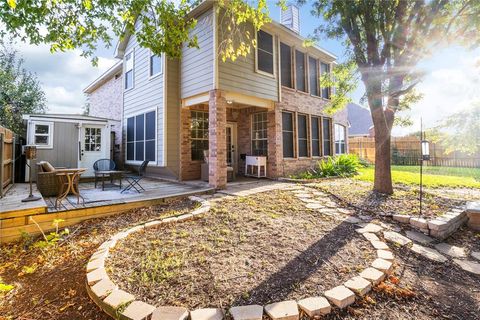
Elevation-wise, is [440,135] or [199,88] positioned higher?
[199,88]

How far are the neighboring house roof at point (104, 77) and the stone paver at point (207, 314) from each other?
1234cm

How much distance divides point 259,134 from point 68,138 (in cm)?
713

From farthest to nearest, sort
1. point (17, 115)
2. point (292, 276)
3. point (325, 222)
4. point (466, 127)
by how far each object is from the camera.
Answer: point (466, 127) < point (17, 115) < point (325, 222) < point (292, 276)

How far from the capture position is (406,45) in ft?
18.4

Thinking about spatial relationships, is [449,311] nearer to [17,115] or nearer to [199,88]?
[199,88]

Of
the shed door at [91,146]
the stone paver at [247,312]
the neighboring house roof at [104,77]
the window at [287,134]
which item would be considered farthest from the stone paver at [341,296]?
the neighboring house roof at [104,77]

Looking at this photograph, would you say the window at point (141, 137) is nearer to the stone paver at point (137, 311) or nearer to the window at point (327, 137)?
the stone paver at point (137, 311)

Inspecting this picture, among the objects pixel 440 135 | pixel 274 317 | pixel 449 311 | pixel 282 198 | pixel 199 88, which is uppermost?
pixel 199 88

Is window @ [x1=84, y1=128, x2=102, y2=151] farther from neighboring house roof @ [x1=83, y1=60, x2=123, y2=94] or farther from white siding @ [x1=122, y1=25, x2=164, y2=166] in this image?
neighboring house roof @ [x1=83, y1=60, x2=123, y2=94]

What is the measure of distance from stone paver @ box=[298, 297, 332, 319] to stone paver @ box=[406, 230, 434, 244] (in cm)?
262

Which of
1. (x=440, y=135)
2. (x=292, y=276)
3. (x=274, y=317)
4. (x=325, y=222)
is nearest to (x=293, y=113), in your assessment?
(x=325, y=222)

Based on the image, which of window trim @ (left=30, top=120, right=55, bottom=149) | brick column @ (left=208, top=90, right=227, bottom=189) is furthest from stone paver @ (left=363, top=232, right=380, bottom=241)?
window trim @ (left=30, top=120, right=55, bottom=149)

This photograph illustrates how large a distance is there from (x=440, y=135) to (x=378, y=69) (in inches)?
404

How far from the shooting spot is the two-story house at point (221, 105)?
683 centimetres
